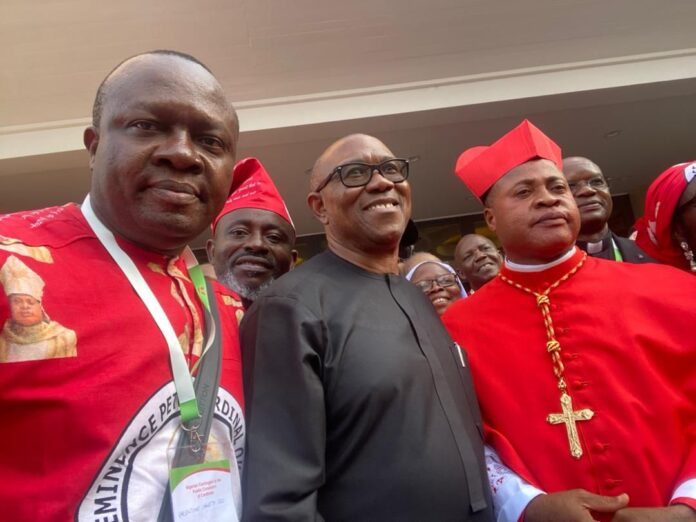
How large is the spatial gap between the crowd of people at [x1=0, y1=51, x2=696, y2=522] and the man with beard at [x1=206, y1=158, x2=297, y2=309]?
820 mm

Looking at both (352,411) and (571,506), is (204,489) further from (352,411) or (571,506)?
(571,506)

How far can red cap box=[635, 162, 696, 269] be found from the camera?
247 cm

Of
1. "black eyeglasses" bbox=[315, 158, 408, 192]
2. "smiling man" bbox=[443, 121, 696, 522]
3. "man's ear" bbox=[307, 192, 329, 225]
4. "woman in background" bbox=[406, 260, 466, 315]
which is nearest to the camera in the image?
"smiling man" bbox=[443, 121, 696, 522]

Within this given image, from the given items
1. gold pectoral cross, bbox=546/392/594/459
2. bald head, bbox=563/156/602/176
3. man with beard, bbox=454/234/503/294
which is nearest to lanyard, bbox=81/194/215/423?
gold pectoral cross, bbox=546/392/594/459

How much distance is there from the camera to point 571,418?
175 cm

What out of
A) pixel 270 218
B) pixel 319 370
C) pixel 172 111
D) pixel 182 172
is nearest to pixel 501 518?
pixel 319 370

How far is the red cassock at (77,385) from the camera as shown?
1.05 metres

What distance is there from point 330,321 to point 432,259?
264 cm

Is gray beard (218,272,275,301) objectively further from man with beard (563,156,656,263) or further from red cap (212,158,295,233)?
man with beard (563,156,656,263)

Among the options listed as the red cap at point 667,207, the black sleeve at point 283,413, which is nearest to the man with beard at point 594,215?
the red cap at point 667,207

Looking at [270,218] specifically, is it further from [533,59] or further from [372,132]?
[533,59]

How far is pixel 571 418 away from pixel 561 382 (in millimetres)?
123

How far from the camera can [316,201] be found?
80.6 inches

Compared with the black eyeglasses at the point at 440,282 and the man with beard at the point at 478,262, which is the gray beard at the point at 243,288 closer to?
the black eyeglasses at the point at 440,282
